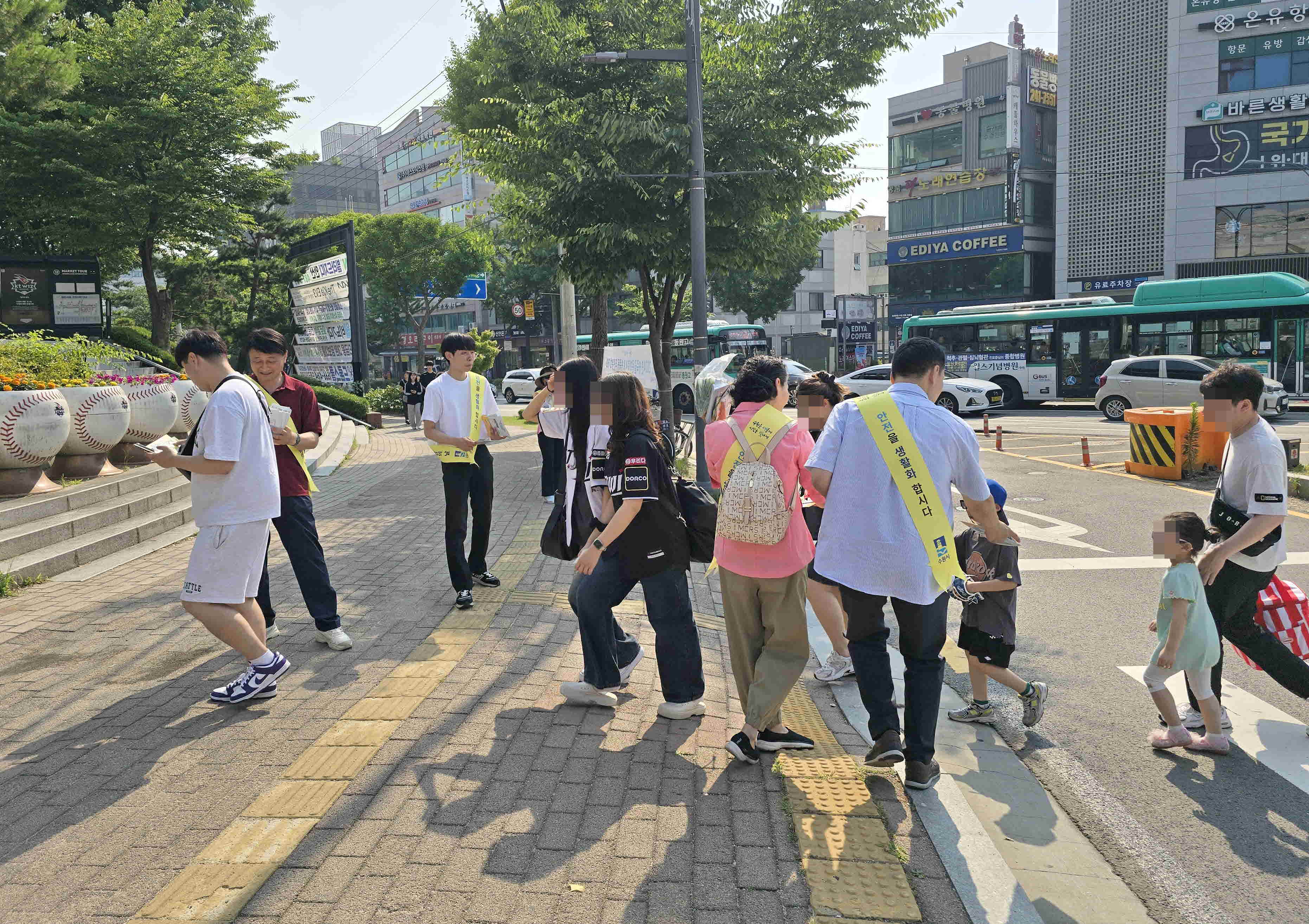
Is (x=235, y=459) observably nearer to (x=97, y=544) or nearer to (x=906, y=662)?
(x=906, y=662)

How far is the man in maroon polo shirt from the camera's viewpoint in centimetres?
513

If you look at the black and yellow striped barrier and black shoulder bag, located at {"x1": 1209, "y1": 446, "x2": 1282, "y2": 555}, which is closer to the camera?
black shoulder bag, located at {"x1": 1209, "y1": 446, "x2": 1282, "y2": 555}

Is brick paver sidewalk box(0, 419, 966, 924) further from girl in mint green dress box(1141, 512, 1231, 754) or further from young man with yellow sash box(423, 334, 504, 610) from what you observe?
girl in mint green dress box(1141, 512, 1231, 754)

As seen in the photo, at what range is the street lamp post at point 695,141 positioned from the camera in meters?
10.5

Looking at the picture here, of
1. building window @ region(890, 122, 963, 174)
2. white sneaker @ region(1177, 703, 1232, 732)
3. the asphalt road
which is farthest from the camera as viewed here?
building window @ region(890, 122, 963, 174)

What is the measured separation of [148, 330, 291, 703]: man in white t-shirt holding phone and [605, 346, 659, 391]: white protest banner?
1148 inches

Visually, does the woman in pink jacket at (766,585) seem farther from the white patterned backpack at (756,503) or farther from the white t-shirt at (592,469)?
the white t-shirt at (592,469)

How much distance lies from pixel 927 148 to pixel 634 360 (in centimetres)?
2335

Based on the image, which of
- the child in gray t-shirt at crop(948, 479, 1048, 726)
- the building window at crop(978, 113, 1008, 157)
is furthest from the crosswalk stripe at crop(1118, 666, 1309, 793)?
the building window at crop(978, 113, 1008, 157)

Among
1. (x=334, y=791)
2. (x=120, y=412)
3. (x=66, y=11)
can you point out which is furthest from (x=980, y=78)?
(x=334, y=791)

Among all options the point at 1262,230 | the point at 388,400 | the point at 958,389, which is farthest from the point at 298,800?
the point at 1262,230

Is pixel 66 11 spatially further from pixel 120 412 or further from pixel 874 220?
pixel 874 220

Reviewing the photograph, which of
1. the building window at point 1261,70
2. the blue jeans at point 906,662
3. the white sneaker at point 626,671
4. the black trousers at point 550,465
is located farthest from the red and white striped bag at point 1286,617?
the building window at point 1261,70

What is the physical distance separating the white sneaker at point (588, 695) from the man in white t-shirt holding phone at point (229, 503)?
54.0 inches
